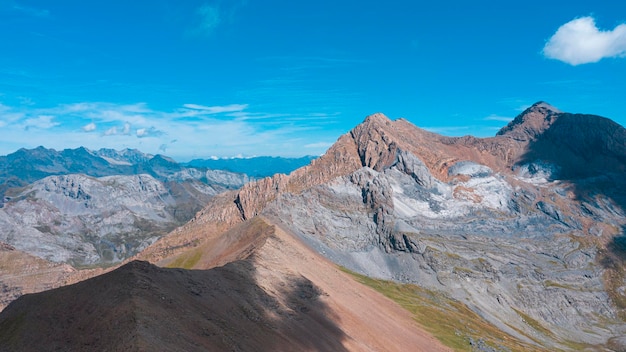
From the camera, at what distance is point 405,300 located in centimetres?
17125

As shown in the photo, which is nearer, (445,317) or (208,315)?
(208,315)

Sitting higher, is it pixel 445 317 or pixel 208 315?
pixel 208 315

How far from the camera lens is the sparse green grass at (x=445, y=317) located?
465ft

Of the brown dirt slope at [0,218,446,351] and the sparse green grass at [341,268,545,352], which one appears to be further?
the sparse green grass at [341,268,545,352]

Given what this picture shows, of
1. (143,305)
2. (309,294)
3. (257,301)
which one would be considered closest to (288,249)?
(309,294)

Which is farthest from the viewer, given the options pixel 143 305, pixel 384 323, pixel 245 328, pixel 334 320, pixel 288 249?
pixel 288 249

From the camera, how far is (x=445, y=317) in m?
163

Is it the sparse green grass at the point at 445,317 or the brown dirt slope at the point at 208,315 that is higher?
the brown dirt slope at the point at 208,315

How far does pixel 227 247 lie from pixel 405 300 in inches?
2912

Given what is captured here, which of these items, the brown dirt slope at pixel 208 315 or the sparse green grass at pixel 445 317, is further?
the sparse green grass at pixel 445 317

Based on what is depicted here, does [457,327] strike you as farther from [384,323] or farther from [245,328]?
[245,328]

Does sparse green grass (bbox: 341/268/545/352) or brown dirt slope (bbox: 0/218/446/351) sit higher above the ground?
brown dirt slope (bbox: 0/218/446/351)

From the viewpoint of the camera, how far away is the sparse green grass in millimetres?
141750

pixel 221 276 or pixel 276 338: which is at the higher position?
pixel 221 276
